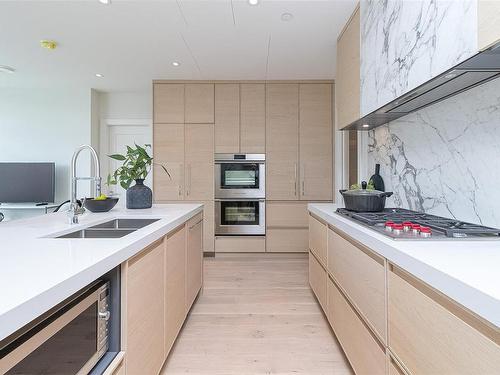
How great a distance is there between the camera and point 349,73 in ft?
7.96

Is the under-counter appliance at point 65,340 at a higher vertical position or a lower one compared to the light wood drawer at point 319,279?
higher

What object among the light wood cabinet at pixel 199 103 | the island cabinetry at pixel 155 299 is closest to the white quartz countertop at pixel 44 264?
the island cabinetry at pixel 155 299

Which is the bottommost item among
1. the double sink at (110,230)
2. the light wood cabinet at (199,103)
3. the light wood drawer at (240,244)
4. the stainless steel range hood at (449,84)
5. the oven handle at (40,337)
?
the light wood drawer at (240,244)

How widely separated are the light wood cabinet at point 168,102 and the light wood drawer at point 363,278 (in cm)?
310

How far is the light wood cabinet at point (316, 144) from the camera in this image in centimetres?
406

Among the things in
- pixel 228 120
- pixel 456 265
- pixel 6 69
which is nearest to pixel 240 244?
pixel 228 120

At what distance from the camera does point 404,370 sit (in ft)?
3.07

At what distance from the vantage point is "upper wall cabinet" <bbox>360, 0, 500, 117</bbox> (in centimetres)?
101

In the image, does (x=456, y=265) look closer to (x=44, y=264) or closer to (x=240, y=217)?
(x=44, y=264)

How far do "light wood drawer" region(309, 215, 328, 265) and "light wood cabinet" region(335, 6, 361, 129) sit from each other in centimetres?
88

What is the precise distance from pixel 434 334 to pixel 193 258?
1806mm

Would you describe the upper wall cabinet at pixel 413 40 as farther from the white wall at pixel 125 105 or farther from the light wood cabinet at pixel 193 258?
the white wall at pixel 125 105

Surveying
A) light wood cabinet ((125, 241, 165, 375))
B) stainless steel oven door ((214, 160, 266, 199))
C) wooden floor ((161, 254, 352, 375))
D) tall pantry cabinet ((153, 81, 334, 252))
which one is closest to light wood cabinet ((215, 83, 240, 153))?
tall pantry cabinet ((153, 81, 334, 252))

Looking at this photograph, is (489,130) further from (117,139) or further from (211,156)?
(117,139)
